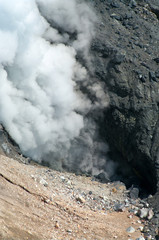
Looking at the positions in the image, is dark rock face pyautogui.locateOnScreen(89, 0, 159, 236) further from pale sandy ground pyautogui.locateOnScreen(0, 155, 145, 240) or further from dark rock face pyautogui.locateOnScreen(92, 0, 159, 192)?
pale sandy ground pyautogui.locateOnScreen(0, 155, 145, 240)

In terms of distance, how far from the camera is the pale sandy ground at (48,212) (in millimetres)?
7133

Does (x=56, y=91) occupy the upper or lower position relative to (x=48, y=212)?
upper

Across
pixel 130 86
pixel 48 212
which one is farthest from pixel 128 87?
pixel 48 212

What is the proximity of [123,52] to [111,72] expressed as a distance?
0.71 meters

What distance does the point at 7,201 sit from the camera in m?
7.34

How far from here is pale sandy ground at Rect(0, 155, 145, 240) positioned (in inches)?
281

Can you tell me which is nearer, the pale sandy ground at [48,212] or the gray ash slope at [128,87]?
the pale sandy ground at [48,212]

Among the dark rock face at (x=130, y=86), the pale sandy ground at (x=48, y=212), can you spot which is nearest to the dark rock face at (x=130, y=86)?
the dark rock face at (x=130, y=86)

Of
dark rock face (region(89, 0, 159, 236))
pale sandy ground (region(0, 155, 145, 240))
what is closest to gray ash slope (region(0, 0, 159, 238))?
dark rock face (region(89, 0, 159, 236))

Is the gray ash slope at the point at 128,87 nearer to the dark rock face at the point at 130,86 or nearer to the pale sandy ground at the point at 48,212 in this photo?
the dark rock face at the point at 130,86

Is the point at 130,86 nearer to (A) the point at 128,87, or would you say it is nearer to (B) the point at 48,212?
(A) the point at 128,87

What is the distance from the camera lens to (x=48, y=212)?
781 centimetres

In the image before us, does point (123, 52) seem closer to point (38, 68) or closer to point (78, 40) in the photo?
point (78, 40)

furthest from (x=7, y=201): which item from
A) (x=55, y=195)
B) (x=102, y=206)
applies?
(x=102, y=206)
